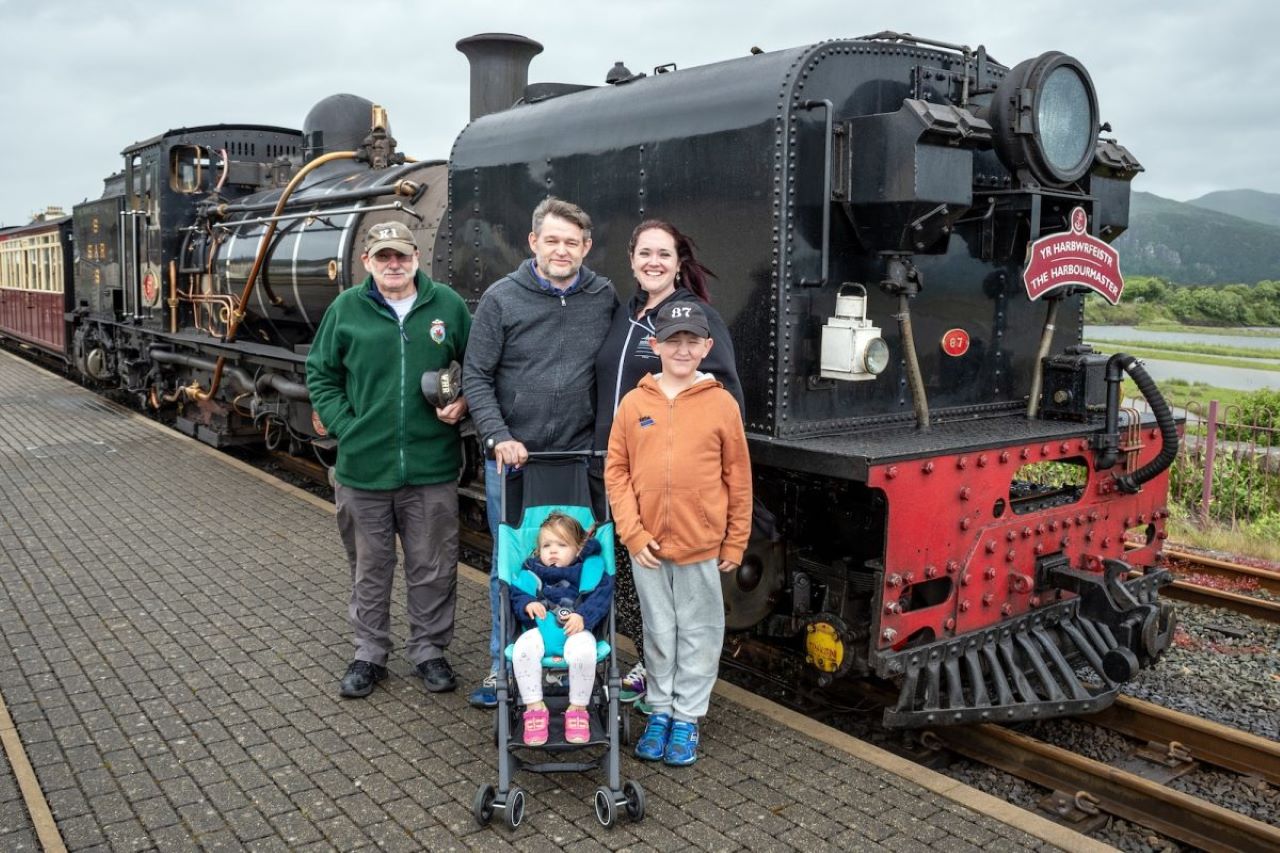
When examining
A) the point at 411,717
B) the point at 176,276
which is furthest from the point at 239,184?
the point at 411,717

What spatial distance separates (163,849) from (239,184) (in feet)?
30.7

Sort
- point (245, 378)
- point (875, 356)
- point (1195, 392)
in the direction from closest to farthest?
point (875, 356)
point (245, 378)
point (1195, 392)

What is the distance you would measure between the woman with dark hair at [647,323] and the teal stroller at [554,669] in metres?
0.15

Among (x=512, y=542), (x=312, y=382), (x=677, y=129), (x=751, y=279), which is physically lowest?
(x=512, y=542)

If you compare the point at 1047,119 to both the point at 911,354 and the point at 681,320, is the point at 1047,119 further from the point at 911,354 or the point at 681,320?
the point at 681,320

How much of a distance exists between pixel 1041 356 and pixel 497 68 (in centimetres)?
486

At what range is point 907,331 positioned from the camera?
13.7 ft

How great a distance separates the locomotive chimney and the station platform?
3740 mm

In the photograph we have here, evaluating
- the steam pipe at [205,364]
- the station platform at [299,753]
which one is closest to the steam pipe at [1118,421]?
the station platform at [299,753]

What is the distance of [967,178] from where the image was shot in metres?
4.06

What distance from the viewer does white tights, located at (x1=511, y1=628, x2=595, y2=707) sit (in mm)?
3586

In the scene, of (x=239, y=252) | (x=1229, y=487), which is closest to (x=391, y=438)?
(x=239, y=252)

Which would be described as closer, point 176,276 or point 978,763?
point 978,763

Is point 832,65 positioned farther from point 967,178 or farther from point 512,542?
point 512,542
